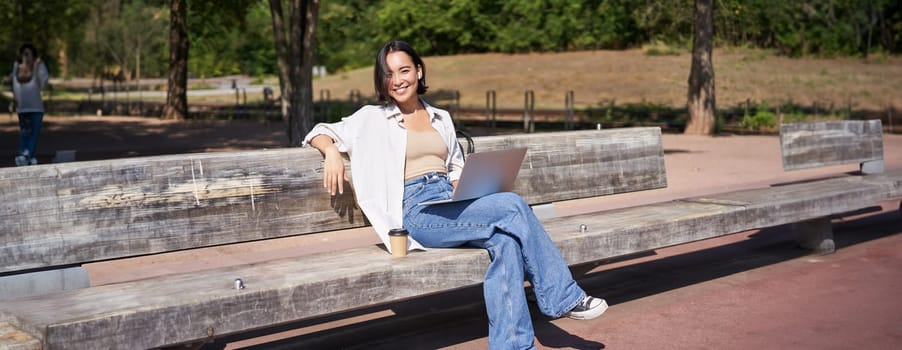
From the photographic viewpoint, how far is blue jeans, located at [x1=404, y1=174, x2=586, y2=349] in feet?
15.1

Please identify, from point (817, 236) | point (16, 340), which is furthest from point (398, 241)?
point (817, 236)

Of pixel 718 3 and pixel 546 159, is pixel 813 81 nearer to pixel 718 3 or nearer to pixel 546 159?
pixel 718 3

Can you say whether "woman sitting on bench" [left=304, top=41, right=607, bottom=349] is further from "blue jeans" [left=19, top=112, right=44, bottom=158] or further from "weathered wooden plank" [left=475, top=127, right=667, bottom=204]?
"blue jeans" [left=19, top=112, right=44, bottom=158]

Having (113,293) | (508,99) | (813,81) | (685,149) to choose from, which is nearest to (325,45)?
(508,99)

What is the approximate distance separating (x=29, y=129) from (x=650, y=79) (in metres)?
25.2

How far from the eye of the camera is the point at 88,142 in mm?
20594

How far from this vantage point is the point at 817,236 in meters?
7.63

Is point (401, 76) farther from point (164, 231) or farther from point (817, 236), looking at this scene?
point (817, 236)

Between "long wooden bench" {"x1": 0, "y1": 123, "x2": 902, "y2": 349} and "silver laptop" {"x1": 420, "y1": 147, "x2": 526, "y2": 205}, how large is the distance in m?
0.27

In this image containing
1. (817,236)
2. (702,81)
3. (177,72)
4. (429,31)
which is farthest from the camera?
(429,31)

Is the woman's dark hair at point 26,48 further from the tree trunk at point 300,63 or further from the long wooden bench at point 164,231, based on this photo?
the long wooden bench at point 164,231

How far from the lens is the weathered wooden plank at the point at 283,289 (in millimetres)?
3789

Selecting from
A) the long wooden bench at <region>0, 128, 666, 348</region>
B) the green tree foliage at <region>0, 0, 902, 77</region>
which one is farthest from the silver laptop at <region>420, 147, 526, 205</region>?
the green tree foliage at <region>0, 0, 902, 77</region>

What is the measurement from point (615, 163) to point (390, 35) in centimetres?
Answer: 4902
